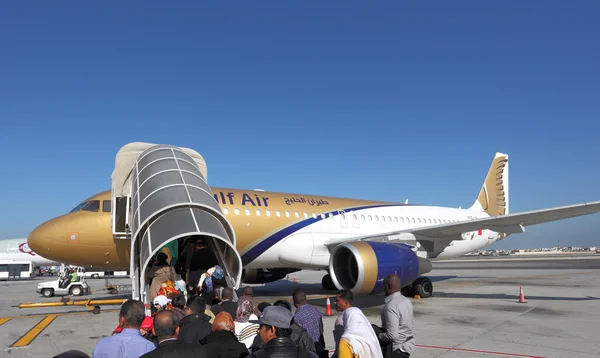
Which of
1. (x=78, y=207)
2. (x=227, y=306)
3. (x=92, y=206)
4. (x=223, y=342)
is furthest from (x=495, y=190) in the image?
(x=223, y=342)

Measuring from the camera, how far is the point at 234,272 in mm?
8109

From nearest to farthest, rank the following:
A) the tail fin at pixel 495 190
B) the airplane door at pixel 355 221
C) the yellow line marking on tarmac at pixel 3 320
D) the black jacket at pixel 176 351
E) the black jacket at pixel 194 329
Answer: the black jacket at pixel 176 351 < the black jacket at pixel 194 329 < the yellow line marking on tarmac at pixel 3 320 < the airplane door at pixel 355 221 < the tail fin at pixel 495 190

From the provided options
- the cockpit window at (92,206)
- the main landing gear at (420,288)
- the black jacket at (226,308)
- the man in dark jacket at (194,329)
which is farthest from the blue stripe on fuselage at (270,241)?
the man in dark jacket at (194,329)

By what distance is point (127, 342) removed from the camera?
340 centimetres

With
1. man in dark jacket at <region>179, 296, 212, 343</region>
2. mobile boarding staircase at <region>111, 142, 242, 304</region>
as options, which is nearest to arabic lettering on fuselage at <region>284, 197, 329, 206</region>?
mobile boarding staircase at <region>111, 142, 242, 304</region>

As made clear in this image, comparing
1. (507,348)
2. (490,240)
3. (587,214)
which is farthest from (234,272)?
(490,240)

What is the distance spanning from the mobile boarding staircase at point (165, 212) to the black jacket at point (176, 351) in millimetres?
4097

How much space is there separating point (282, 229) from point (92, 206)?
543 centimetres

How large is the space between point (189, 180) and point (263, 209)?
17.2 feet

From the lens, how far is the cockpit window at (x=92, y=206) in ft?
39.8

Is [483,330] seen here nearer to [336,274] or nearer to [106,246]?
[336,274]

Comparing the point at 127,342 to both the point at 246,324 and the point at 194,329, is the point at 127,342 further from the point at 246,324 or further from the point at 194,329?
the point at 246,324

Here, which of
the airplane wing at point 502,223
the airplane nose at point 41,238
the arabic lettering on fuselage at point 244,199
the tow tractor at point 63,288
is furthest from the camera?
the tow tractor at point 63,288

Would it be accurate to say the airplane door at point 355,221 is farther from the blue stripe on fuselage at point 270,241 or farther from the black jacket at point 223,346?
the black jacket at point 223,346
